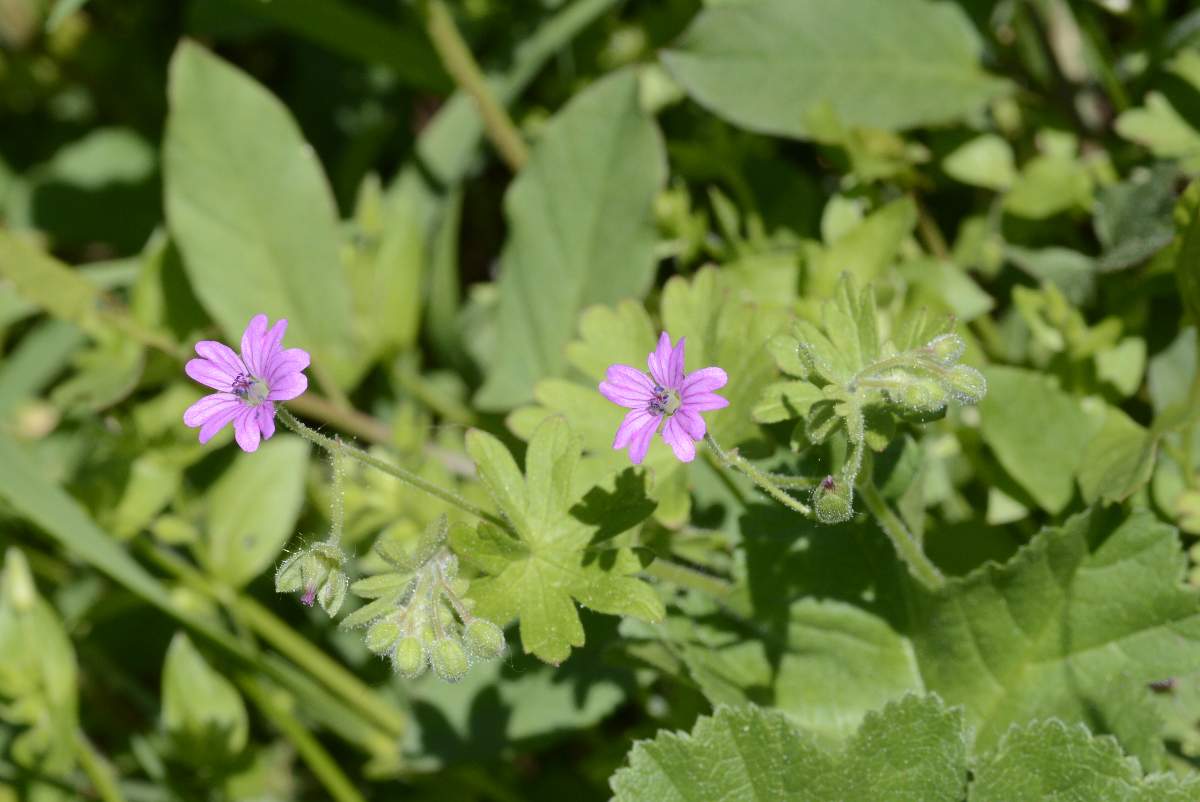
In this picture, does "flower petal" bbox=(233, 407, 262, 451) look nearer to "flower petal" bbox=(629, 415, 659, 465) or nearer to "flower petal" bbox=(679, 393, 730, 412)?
"flower petal" bbox=(629, 415, 659, 465)

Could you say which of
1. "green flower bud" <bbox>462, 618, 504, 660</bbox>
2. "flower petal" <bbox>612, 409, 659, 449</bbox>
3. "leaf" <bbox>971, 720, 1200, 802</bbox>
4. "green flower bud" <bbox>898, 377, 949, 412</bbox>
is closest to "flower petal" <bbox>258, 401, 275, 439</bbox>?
"green flower bud" <bbox>462, 618, 504, 660</bbox>

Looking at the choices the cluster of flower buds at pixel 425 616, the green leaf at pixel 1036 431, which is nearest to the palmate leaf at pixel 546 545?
the cluster of flower buds at pixel 425 616

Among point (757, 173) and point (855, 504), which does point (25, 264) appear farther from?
point (855, 504)

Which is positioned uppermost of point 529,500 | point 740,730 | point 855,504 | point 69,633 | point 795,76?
point 795,76

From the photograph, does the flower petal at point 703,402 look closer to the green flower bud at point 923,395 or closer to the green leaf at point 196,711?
the green flower bud at point 923,395

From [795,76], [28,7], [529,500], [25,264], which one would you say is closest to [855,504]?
[529,500]

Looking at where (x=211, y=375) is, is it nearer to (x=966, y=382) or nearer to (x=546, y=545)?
(x=546, y=545)
